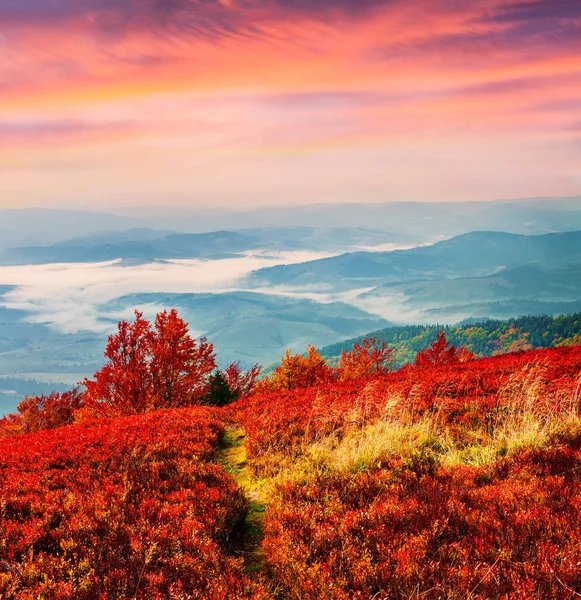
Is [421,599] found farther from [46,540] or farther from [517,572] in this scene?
[46,540]

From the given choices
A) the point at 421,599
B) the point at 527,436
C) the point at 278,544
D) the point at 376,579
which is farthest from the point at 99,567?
the point at 527,436

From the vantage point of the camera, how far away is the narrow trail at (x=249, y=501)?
5.34m

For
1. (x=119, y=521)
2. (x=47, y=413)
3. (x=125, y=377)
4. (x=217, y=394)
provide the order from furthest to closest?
(x=47, y=413), (x=217, y=394), (x=125, y=377), (x=119, y=521)

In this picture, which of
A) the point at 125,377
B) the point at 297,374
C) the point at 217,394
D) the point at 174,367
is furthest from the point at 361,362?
the point at 125,377

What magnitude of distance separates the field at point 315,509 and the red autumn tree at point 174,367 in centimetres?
1466

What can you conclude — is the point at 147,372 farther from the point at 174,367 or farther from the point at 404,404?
the point at 404,404

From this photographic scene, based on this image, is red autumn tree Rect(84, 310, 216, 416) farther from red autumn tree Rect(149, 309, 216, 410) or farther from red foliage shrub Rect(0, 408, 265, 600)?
red foliage shrub Rect(0, 408, 265, 600)

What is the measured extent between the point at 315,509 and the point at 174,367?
21.3 metres

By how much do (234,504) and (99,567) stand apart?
2064mm

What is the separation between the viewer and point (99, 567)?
459 cm

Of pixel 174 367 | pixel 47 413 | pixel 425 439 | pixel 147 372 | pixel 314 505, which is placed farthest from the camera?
pixel 47 413

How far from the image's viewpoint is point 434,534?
4.68 meters

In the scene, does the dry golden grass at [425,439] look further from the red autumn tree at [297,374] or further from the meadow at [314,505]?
the red autumn tree at [297,374]

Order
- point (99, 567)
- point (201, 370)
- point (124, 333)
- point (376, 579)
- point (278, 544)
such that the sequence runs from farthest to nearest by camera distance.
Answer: point (201, 370), point (124, 333), point (278, 544), point (99, 567), point (376, 579)
